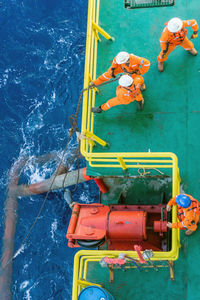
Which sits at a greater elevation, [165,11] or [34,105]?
[165,11]

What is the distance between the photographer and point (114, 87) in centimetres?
1043

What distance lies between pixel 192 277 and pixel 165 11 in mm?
8098

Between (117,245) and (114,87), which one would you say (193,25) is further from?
(117,245)

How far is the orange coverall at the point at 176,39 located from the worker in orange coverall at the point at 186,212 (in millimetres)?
4332

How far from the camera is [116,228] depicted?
8.31 metres

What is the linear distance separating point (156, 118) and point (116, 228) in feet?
11.5

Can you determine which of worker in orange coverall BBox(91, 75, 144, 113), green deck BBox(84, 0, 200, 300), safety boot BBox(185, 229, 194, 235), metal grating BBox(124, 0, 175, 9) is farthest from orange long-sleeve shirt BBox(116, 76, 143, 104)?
safety boot BBox(185, 229, 194, 235)

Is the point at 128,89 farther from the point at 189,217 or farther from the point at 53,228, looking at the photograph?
the point at 53,228

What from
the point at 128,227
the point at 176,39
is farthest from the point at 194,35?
the point at 128,227

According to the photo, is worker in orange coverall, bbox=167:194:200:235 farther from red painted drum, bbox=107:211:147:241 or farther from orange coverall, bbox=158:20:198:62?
orange coverall, bbox=158:20:198:62

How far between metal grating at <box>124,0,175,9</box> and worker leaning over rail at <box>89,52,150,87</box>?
286 cm

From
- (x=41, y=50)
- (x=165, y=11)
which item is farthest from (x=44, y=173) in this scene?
(x=165, y=11)

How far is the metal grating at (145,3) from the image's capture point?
1071cm

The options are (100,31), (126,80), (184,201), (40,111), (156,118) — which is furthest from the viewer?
(40,111)
